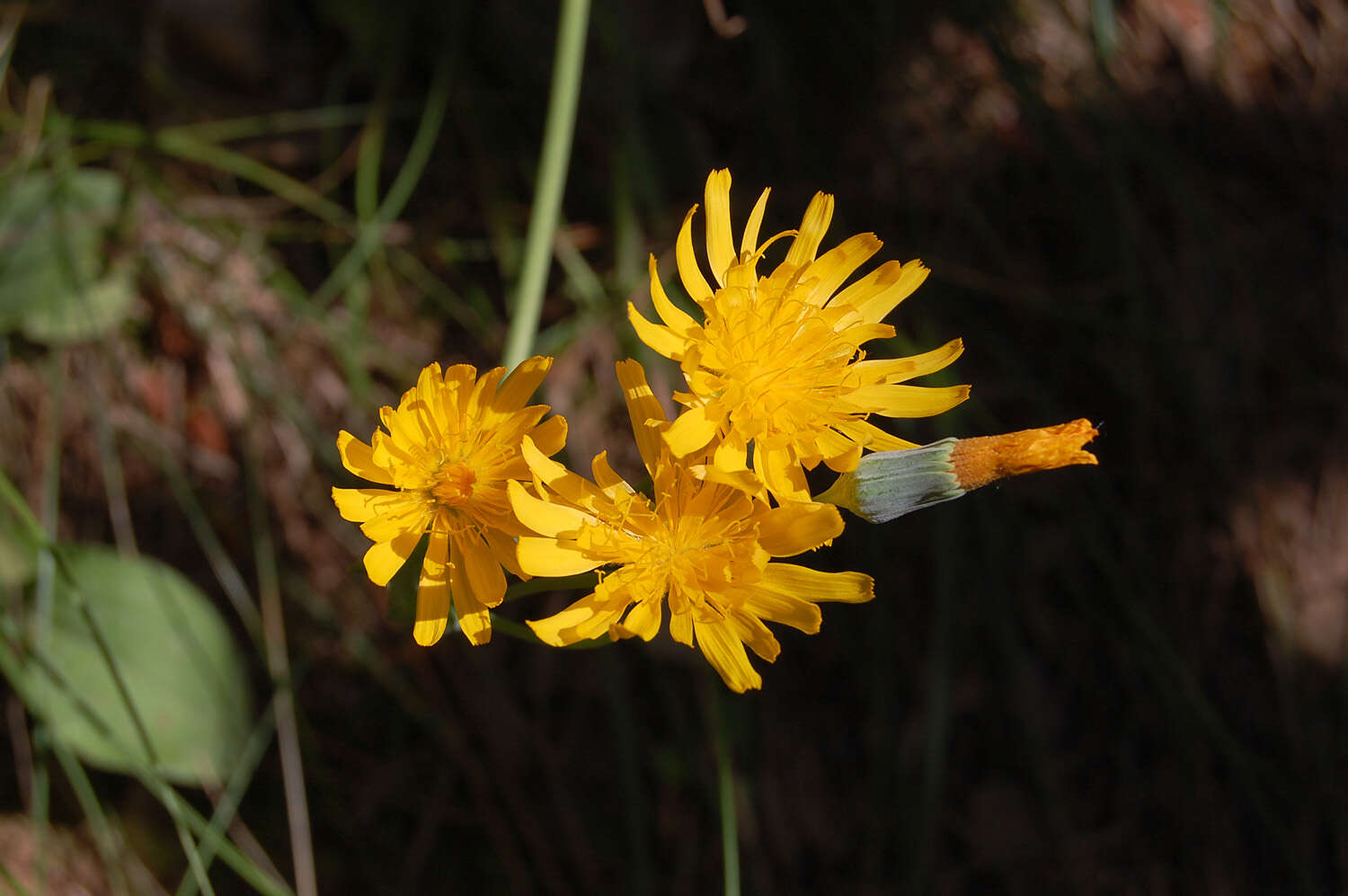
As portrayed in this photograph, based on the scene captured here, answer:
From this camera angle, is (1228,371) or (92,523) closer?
(92,523)

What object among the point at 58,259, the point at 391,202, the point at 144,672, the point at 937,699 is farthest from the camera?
the point at 391,202

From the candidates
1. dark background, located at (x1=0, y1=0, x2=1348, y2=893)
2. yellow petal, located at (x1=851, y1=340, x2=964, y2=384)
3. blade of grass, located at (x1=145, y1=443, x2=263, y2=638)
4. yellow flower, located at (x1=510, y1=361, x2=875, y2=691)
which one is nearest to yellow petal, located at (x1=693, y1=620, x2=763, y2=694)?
yellow flower, located at (x1=510, y1=361, x2=875, y2=691)

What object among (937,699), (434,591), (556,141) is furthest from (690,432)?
(937,699)

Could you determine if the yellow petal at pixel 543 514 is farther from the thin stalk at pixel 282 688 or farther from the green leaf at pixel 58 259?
the green leaf at pixel 58 259

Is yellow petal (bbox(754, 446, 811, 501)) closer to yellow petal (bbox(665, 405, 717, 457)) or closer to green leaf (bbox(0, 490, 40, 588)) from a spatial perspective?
yellow petal (bbox(665, 405, 717, 457))

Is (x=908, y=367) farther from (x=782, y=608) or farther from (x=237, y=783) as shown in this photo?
(x=237, y=783)

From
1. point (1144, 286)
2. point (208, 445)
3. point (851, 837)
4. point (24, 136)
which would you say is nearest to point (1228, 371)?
point (1144, 286)

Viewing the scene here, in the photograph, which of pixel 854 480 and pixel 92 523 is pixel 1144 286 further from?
pixel 92 523
